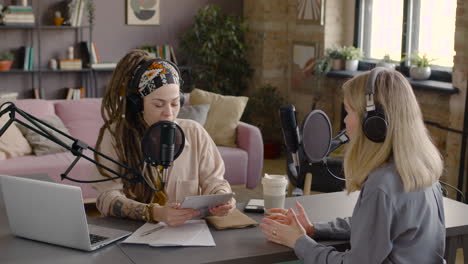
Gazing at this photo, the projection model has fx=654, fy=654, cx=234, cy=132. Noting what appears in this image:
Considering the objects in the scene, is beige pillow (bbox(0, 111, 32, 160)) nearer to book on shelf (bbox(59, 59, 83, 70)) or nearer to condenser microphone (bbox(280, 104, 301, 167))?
book on shelf (bbox(59, 59, 83, 70))

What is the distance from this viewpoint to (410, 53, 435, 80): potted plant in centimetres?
552

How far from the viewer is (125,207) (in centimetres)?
227

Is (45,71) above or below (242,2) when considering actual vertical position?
below

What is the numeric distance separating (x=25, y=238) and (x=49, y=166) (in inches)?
103

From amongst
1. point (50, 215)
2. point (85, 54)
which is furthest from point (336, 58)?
point (50, 215)

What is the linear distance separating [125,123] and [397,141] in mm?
994

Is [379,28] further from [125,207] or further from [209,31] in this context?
[125,207]

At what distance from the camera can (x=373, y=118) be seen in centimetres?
178

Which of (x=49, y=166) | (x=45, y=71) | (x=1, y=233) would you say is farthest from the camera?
(x=45, y=71)

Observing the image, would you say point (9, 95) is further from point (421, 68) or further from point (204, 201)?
point (204, 201)

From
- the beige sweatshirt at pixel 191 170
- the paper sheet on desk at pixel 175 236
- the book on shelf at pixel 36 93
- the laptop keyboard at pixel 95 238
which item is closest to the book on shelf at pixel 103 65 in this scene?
the book on shelf at pixel 36 93

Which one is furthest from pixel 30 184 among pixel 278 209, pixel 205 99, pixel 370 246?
pixel 205 99

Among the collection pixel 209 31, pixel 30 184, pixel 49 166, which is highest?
pixel 209 31

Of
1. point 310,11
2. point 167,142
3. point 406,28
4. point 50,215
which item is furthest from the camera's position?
point 310,11
